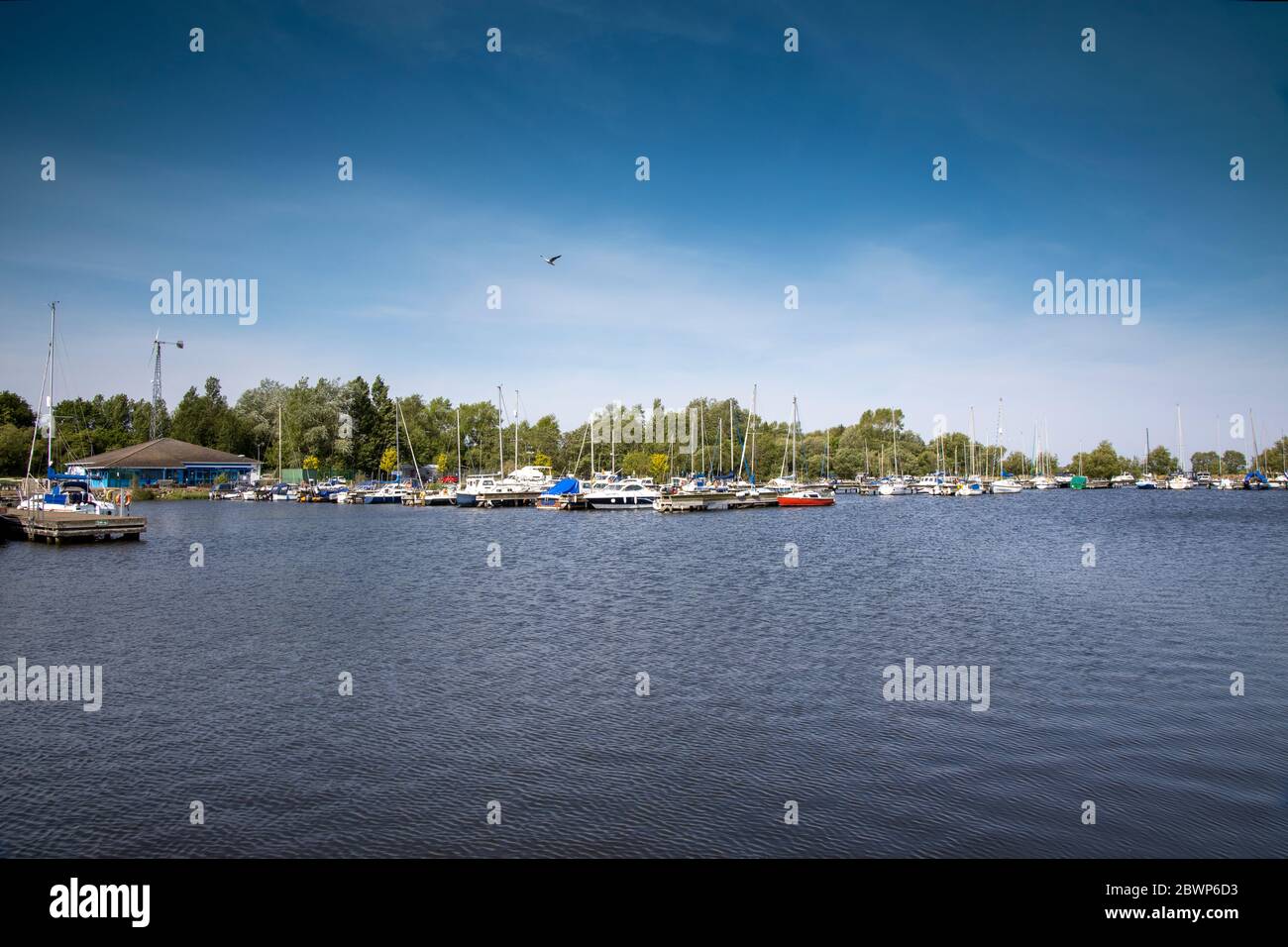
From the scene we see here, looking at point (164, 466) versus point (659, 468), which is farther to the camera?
point (659, 468)

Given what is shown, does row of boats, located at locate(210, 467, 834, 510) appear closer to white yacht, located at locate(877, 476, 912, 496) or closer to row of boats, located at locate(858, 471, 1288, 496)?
white yacht, located at locate(877, 476, 912, 496)

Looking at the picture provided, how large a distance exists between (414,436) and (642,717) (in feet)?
448

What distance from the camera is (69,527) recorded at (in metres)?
49.5

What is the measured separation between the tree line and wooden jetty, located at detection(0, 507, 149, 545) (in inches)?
2504

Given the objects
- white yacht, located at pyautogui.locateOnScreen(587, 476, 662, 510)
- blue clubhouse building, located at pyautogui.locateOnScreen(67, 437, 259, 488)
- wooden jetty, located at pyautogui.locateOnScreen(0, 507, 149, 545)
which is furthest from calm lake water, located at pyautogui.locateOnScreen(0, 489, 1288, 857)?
blue clubhouse building, located at pyautogui.locateOnScreen(67, 437, 259, 488)

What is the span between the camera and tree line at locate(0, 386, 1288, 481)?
130375mm

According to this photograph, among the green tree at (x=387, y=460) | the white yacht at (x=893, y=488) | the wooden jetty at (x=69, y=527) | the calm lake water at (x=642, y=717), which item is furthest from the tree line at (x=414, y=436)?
the calm lake water at (x=642, y=717)

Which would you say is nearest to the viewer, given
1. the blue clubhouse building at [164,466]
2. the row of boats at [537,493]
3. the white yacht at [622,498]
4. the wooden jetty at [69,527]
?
the wooden jetty at [69,527]

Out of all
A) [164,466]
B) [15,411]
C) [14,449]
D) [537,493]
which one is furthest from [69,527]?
[15,411]

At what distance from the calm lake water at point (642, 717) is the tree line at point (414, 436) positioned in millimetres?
82683

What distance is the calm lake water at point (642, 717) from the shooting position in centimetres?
1159

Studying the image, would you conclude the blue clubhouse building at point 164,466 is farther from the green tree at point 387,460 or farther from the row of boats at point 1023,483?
the row of boats at point 1023,483

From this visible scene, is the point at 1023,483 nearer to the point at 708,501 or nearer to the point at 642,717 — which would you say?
the point at 708,501
